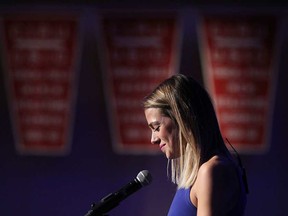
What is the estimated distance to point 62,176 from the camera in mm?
3764

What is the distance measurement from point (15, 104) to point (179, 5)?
1077mm

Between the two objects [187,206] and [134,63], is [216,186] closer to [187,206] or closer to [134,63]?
[187,206]

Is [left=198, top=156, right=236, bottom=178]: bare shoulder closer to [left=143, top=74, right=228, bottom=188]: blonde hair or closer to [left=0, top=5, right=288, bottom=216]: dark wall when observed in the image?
[left=143, top=74, right=228, bottom=188]: blonde hair

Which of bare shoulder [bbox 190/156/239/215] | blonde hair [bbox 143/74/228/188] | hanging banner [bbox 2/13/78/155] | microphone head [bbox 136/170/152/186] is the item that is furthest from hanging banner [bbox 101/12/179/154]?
bare shoulder [bbox 190/156/239/215]

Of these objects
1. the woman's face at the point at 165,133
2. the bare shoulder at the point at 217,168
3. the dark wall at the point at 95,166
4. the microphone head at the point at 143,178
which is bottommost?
the dark wall at the point at 95,166

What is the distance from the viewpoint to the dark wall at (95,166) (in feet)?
12.2

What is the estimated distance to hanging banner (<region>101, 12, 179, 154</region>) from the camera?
147 inches

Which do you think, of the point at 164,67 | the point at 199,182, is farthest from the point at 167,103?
the point at 164,67

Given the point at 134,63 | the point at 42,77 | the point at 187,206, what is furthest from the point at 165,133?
the point at 42,77

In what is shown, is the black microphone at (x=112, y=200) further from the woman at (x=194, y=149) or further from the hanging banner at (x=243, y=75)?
the hanging banner at (x=243, y=75)

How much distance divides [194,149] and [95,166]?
2.21m

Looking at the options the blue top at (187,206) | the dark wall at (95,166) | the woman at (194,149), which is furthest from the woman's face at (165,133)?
the dark wall at (95,166)

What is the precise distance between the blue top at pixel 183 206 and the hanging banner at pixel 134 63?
210 cm

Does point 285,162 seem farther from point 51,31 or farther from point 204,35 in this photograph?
point 51,31
